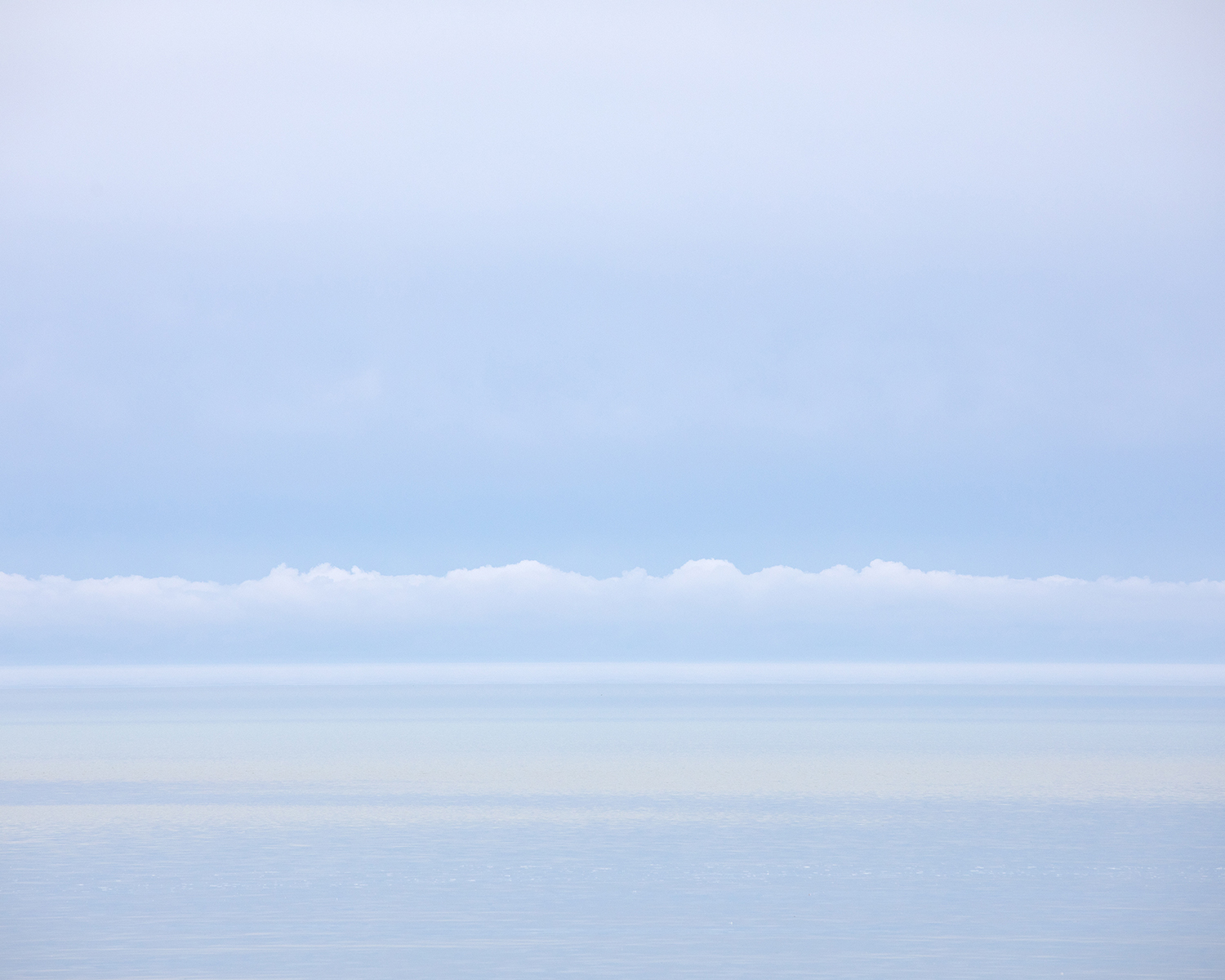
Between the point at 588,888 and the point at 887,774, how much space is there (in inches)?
1445

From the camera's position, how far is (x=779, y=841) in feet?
131

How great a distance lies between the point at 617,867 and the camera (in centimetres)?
3519

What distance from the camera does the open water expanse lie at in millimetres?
25016

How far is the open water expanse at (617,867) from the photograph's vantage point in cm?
2502

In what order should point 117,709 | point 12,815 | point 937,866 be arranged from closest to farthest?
point 937,866, point 12,815, point 117,709

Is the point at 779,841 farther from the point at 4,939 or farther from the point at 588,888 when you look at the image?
the point at 4,939

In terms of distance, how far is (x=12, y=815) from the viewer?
1854 inches

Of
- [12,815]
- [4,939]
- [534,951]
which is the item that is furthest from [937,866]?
[12,815]

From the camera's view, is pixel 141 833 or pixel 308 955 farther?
pixel 141 833

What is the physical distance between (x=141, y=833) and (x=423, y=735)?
72.9m

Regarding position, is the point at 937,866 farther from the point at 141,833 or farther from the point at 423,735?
the point at 423,735

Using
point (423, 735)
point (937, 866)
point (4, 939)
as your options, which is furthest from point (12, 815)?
point (423, 735)

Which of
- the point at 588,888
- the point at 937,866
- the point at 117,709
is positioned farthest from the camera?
the point at 117,709

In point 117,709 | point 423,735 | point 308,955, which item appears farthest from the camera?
point 117,709
